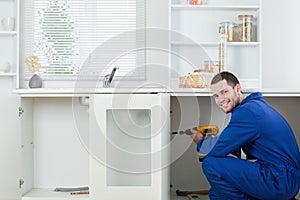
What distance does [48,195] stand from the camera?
3.12 m

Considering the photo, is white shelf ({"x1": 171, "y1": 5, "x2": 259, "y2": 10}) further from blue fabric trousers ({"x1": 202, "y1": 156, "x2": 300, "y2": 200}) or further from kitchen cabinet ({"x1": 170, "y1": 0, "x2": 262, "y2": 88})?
blue fabric trousers ({"x1": 202, "y1": 156, "x2": 300, "y2": 200})

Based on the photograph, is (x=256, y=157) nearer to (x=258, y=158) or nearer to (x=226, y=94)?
(x=258, y=158)

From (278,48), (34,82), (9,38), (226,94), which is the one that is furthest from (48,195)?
(278,48)

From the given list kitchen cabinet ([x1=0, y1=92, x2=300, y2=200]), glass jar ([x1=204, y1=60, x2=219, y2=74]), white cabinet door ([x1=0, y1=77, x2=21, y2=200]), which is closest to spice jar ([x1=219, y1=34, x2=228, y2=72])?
glass jar ([x1=204, y1=60, x2=219, y2=74])

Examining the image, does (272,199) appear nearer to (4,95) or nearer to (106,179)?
(106,179)

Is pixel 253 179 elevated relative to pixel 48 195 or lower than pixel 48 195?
elevated

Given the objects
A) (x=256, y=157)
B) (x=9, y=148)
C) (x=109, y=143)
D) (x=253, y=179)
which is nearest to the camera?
(x=253, y=179)

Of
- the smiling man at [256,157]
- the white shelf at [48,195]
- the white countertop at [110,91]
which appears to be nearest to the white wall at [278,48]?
the white countertop at [110,91]

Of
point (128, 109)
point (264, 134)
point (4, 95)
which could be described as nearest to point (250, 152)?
point (264, 134)

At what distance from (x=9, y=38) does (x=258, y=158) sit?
192cm

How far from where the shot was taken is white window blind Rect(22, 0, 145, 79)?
11.4ft

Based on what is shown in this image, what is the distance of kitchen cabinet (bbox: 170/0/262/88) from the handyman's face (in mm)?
716

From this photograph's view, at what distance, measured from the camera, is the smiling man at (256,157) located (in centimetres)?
251

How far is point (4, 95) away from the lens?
2.94 metres
